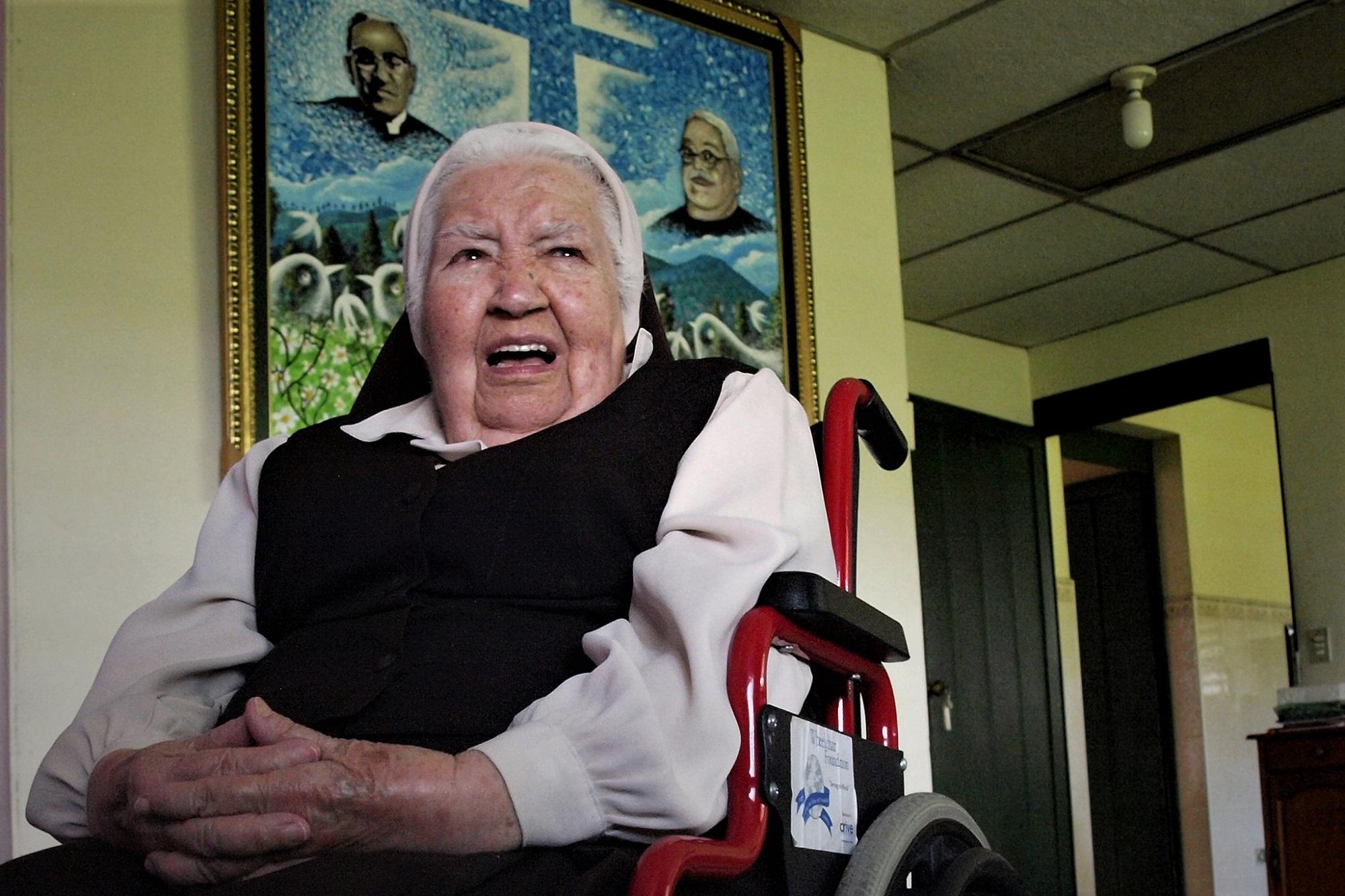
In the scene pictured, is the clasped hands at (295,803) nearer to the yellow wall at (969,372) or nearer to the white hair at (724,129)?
the white hair at (724,129)

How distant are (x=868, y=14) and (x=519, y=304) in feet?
7.62

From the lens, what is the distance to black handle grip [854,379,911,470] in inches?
66.2

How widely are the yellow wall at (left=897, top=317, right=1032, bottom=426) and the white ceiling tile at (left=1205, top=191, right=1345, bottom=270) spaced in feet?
3.86

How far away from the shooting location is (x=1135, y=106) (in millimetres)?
3928

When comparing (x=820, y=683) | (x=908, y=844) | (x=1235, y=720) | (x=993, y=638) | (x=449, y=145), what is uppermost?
(x=449, y=145)

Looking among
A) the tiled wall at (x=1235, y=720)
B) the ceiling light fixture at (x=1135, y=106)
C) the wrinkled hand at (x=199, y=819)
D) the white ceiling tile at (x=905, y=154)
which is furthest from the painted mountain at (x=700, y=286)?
the tiled wall at (x=1235, y=720)

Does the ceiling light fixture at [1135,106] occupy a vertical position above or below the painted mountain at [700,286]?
above

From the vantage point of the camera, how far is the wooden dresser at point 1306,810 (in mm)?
4535

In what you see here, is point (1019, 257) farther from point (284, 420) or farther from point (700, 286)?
point (284, 420)

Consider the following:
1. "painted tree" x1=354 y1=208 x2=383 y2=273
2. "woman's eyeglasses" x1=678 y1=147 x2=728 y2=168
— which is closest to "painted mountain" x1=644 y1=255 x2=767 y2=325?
"woman's eyeglasses" x1=678 y1=147 x2=728 y2=168

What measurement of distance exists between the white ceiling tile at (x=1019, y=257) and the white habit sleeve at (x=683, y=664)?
3.68m

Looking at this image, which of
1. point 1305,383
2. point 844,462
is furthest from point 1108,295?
point 844,462

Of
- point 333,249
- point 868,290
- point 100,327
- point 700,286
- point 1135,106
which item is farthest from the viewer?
point 1135,106

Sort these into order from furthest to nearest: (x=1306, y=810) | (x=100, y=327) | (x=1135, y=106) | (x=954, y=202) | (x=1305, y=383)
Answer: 1. (x=1305, y=383)
2. (x=954, y=202)
3. (x=1306, y=810)
4. (x=1135, y=106)
5. (x=100, y=327)
